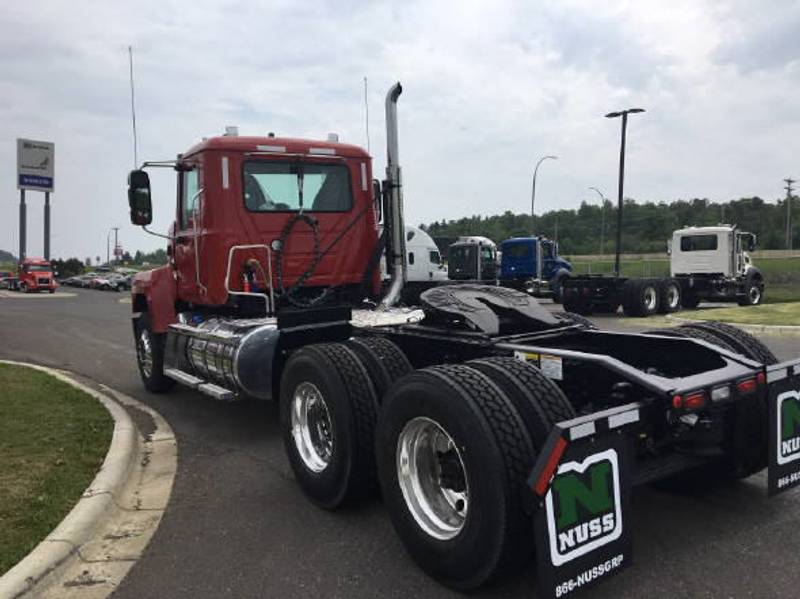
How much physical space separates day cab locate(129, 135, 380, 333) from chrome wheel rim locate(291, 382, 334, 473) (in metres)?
2.12

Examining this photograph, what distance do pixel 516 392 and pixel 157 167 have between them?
537 cm

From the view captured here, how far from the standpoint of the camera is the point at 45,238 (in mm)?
67250

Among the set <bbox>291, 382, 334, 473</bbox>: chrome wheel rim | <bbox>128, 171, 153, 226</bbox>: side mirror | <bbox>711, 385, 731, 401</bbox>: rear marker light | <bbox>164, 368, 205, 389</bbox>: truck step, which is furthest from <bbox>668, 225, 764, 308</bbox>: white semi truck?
<bbox>711, 385, 731, 401</bbox>: rear marker light

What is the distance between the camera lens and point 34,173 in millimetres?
67875

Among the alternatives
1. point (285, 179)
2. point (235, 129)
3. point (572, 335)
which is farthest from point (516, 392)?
point (235, 129)

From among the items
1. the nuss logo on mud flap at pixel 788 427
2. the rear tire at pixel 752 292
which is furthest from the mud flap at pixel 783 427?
the rear tire at pixel 752 292

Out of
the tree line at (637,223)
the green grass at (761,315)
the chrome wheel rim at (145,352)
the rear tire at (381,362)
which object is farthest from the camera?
the tree line at (637,223)

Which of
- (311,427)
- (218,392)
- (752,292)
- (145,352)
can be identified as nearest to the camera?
(311,427)

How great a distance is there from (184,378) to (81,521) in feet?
9.26

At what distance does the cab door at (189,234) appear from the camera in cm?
685

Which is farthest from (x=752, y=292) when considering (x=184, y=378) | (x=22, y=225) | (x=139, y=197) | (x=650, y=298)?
(x=22, y=225)

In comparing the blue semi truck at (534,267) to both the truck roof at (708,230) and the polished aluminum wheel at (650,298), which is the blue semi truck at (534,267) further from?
the polished aluminum wheel at (650,298)

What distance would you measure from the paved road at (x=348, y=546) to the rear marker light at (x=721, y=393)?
0.80 meters

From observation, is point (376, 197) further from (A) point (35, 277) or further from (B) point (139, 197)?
(A) point (35, 277)
